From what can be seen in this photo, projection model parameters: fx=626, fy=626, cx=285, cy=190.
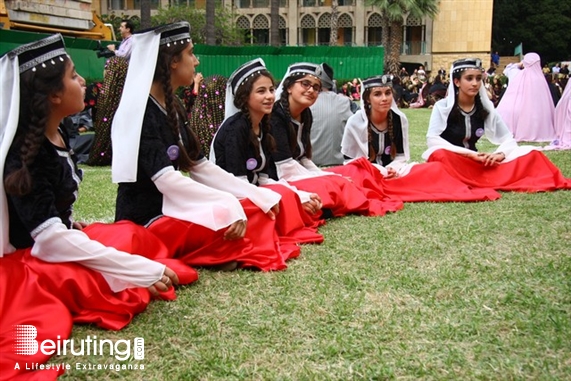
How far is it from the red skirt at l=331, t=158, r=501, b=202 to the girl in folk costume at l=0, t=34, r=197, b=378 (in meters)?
3.20

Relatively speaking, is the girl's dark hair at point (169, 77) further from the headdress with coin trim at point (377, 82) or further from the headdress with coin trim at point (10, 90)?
the headdress with coin trim at point (377, 82)

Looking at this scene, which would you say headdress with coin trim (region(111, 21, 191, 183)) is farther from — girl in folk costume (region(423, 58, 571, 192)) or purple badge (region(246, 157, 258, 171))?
girl in folk costume (region(423, 58, 571, 192))

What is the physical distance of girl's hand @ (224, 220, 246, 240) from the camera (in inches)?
139

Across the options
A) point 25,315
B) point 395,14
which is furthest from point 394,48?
point 25,315

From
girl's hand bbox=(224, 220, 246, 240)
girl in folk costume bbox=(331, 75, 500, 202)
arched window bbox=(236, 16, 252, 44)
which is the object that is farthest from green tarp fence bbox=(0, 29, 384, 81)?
arched window bbox=(236, 16, 252, 44)

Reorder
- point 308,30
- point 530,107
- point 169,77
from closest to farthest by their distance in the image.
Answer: point 169,77 < point 530,107 < point 308,30

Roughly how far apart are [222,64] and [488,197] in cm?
1412

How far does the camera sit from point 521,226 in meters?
4.63

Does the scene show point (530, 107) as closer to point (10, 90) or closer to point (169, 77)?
point (169, 77)

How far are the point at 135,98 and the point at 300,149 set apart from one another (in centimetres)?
231

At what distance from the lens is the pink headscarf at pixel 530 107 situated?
1122cm

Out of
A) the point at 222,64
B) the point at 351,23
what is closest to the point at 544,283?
the point at 222,64

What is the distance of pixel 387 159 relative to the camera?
6371 millimetres

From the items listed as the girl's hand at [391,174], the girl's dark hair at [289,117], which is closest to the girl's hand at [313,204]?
the girl's dark hair at [289,117]
